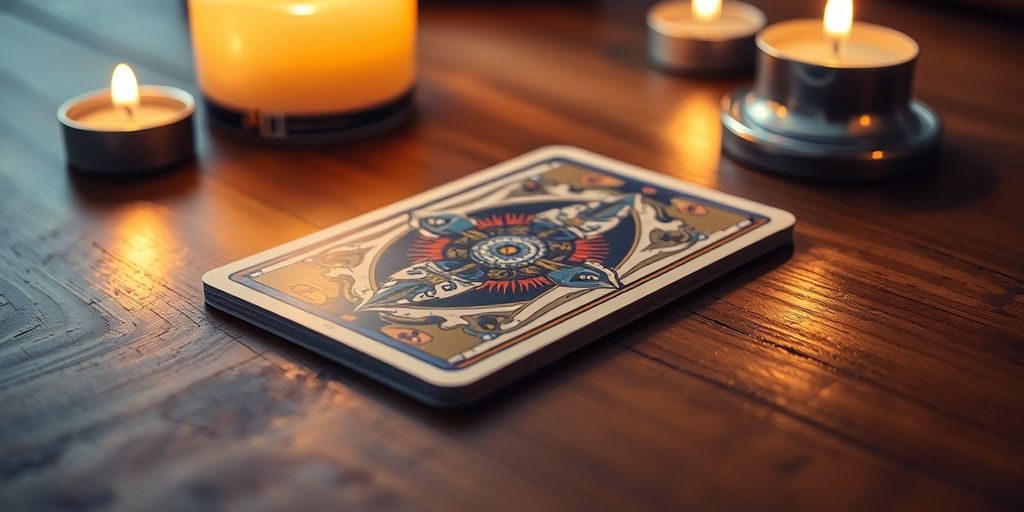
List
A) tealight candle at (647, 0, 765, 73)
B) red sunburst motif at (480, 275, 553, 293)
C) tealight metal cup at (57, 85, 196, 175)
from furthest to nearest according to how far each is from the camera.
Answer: tealight candle at (647, 0, 765, 73)
tealight metal cup at (57, 85, 196, 175)
red sunburst motif at (480, 275, 553, 293)

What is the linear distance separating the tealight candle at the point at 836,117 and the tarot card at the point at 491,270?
9 centimetres

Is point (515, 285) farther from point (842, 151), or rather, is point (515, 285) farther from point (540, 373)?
point (842, 151)

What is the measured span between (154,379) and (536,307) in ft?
0.62

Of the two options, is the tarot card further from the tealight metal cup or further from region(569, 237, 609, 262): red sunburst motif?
the tealight metal cup

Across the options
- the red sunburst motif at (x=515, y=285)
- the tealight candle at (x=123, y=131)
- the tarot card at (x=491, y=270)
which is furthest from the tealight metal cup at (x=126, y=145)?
the red sunburst motif at (x=515, y=285)

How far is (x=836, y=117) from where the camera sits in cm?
79

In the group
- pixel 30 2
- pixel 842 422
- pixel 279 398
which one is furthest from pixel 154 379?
pixel 30 2

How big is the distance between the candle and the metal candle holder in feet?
0.87

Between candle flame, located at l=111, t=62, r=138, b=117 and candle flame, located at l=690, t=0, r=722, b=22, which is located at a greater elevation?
candle flame, located at l=690, t=0, r=722, b=22

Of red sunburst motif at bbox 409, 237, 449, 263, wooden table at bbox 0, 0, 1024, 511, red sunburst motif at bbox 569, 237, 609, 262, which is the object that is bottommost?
wooden table at bbox 0, 0, 1024, 511

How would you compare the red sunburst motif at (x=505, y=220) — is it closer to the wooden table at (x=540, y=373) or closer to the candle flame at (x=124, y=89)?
the wooden table at (x=540, y=373)

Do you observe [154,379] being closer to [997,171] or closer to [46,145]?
[46,145]

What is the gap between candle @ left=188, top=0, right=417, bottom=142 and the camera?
82cm

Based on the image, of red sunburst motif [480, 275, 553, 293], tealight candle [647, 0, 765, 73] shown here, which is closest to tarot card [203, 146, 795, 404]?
red sunburst motif [480, 275, 553, 293]
